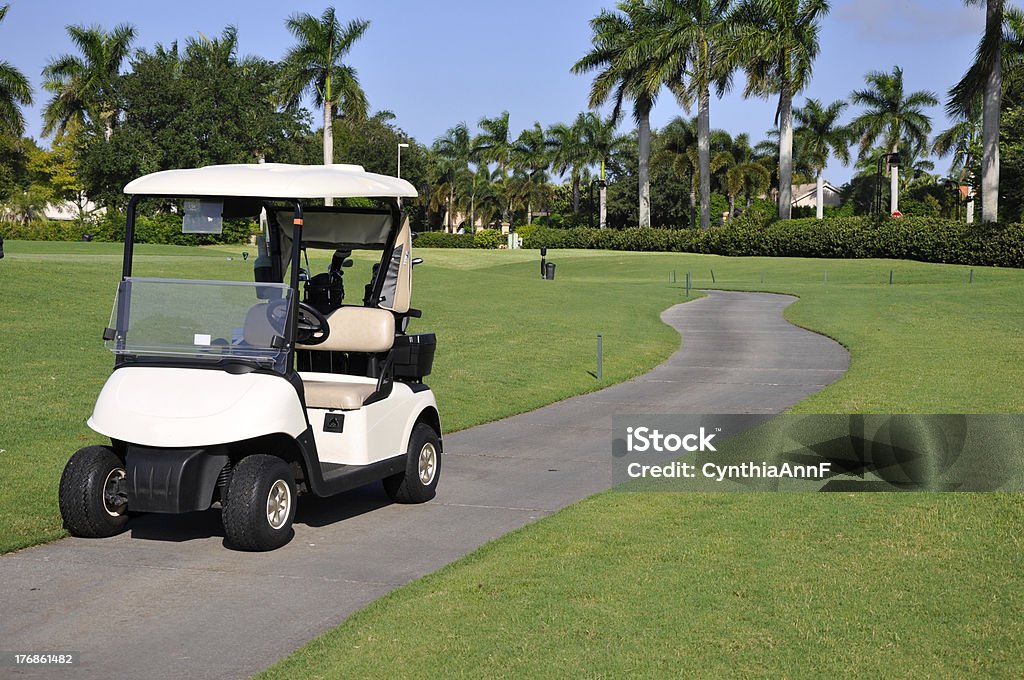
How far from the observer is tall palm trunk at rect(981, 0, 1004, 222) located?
52.2m

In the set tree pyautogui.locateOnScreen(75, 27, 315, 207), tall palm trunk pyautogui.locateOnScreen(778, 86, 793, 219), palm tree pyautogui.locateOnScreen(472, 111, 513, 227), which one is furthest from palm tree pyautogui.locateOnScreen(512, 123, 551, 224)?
tall palm trunk pyautogui.locateOnScreen(778, 86, 793, 219)

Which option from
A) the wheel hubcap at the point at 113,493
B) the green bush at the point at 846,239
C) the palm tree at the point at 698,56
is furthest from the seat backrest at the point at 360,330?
the palm tree at the point at 698,56

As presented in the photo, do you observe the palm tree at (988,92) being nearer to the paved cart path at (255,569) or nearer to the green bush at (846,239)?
the green bush at (846,239)

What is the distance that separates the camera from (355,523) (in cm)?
866

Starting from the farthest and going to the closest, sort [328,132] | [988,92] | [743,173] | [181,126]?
[743,173], [181,126], [328,132], [988,92]

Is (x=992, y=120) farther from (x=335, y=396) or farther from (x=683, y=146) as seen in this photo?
(x=335, y=396)

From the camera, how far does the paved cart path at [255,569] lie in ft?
19.1

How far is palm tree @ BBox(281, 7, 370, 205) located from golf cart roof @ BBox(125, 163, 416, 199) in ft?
184

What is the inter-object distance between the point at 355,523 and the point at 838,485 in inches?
156

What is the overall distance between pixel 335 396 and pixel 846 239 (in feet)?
A: 184

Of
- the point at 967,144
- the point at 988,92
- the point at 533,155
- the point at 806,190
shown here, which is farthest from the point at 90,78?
the point at 806,190

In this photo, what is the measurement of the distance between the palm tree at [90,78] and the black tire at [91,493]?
7492cm

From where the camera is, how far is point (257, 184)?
779cm

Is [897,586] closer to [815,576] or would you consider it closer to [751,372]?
[815,576]
